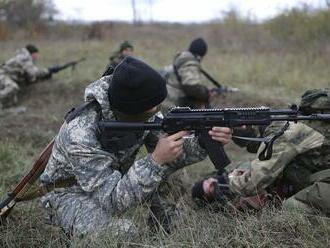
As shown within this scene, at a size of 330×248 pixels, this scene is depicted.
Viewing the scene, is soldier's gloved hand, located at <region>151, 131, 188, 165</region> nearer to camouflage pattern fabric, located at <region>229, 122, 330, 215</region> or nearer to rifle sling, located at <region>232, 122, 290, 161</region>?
rifle sling, located at <region>232, 122, 290, 161</region>

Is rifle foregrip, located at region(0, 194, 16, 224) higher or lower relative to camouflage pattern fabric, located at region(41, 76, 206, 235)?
lower

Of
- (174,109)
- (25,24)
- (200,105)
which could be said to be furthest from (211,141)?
(25,24)

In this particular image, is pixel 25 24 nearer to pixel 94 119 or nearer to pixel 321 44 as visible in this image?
pixel 321 44

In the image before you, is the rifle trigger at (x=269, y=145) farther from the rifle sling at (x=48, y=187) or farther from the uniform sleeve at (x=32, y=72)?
the uniform sleeve at (x=32, y=72)

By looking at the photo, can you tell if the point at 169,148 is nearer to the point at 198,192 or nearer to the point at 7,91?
the point at 198,192

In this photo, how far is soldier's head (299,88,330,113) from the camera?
3361 mm

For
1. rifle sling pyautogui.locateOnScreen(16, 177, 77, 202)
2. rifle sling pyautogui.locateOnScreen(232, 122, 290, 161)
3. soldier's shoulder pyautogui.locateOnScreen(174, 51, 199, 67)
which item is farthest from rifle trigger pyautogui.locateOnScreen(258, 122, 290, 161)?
soldier's shoulder pyautogui.locateOnScreen(174, 51, 199, 67)

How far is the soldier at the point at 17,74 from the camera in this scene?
10352mm

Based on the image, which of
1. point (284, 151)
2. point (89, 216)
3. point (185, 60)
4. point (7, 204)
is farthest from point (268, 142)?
point (185, 60)

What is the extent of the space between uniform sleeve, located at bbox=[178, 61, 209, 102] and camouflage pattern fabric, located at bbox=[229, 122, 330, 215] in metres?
4.27

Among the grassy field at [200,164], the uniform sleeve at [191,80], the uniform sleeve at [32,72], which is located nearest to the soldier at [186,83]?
the uniform sleeve at [191,80]

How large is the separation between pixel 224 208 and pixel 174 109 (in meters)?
0.78

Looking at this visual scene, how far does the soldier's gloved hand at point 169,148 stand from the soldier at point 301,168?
0.75 m

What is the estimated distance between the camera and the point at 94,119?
3371 mm
